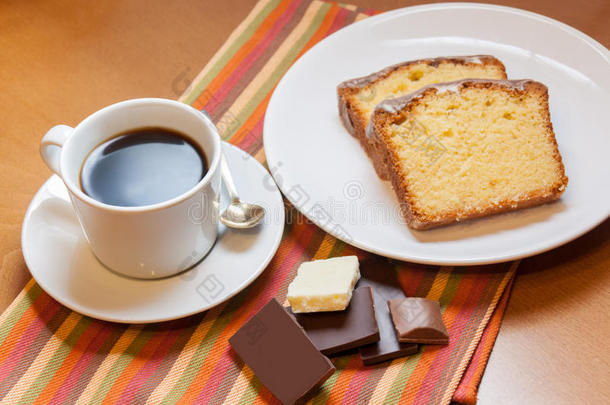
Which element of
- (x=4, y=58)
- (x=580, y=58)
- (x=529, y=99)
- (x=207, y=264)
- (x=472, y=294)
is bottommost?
(x=4, y=58)

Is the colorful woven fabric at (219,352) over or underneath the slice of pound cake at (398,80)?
underneath

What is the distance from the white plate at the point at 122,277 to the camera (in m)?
1.18

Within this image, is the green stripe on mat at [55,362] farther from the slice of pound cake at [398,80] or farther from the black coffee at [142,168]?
the slice of pound cake at [398,80]

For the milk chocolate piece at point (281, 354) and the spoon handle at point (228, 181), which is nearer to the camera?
the milk chocolate piece at point (281, 354)

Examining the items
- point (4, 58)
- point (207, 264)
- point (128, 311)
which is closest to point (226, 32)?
point (4, 58)

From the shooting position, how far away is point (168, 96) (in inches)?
70.1

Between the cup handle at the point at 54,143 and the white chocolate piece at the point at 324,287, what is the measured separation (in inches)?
20.6

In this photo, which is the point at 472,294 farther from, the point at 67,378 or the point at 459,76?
the point at 67,378

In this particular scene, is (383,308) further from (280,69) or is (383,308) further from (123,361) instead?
(280,69)

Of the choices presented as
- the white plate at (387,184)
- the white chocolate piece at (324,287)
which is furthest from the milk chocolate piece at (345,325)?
the white plate at (387,184)

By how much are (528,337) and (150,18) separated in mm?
1541

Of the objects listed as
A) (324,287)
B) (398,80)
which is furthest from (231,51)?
(324,287)

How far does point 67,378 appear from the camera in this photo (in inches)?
46.7

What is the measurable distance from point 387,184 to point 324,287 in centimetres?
40
